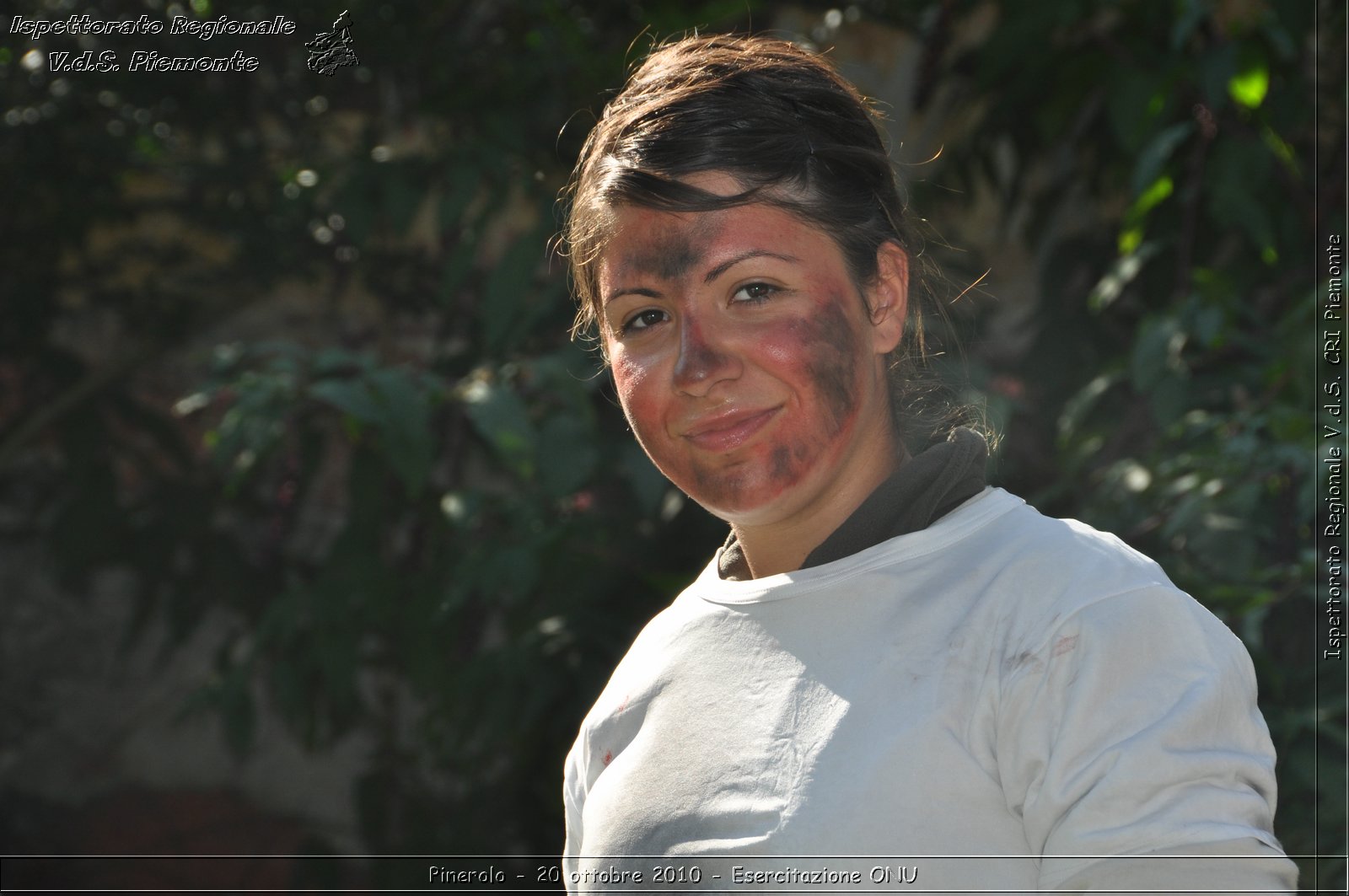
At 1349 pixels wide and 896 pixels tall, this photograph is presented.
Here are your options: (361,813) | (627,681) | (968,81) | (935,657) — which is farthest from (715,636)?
(968,81)

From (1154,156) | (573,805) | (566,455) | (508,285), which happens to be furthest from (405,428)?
(1154,156)

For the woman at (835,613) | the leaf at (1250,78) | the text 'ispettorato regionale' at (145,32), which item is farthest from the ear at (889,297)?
the text 'ispettorato regionale' at (145,32)

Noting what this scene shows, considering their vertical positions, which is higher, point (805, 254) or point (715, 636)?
point (805, 254)

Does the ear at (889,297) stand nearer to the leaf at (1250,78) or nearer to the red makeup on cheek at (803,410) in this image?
the red makeup on cheek at (803,410)

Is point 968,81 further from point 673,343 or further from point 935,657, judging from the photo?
point 935,657

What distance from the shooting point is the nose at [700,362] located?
94 centimetres

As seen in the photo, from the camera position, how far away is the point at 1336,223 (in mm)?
2129

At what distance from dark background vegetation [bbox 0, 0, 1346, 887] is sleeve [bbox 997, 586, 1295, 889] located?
0.82 metres

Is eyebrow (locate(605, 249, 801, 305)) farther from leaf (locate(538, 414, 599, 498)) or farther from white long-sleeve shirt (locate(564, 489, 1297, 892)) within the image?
leaf (locate(538, 414, 599, 498))

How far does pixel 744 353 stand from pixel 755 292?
46 millimetres

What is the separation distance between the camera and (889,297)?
1.04m

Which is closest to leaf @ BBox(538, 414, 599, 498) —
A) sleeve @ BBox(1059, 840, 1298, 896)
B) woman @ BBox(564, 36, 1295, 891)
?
woman @ BBox(564, 36, 1295, 891)

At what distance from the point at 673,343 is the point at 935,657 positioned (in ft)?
1.05

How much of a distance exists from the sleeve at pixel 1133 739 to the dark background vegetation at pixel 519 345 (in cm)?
82
